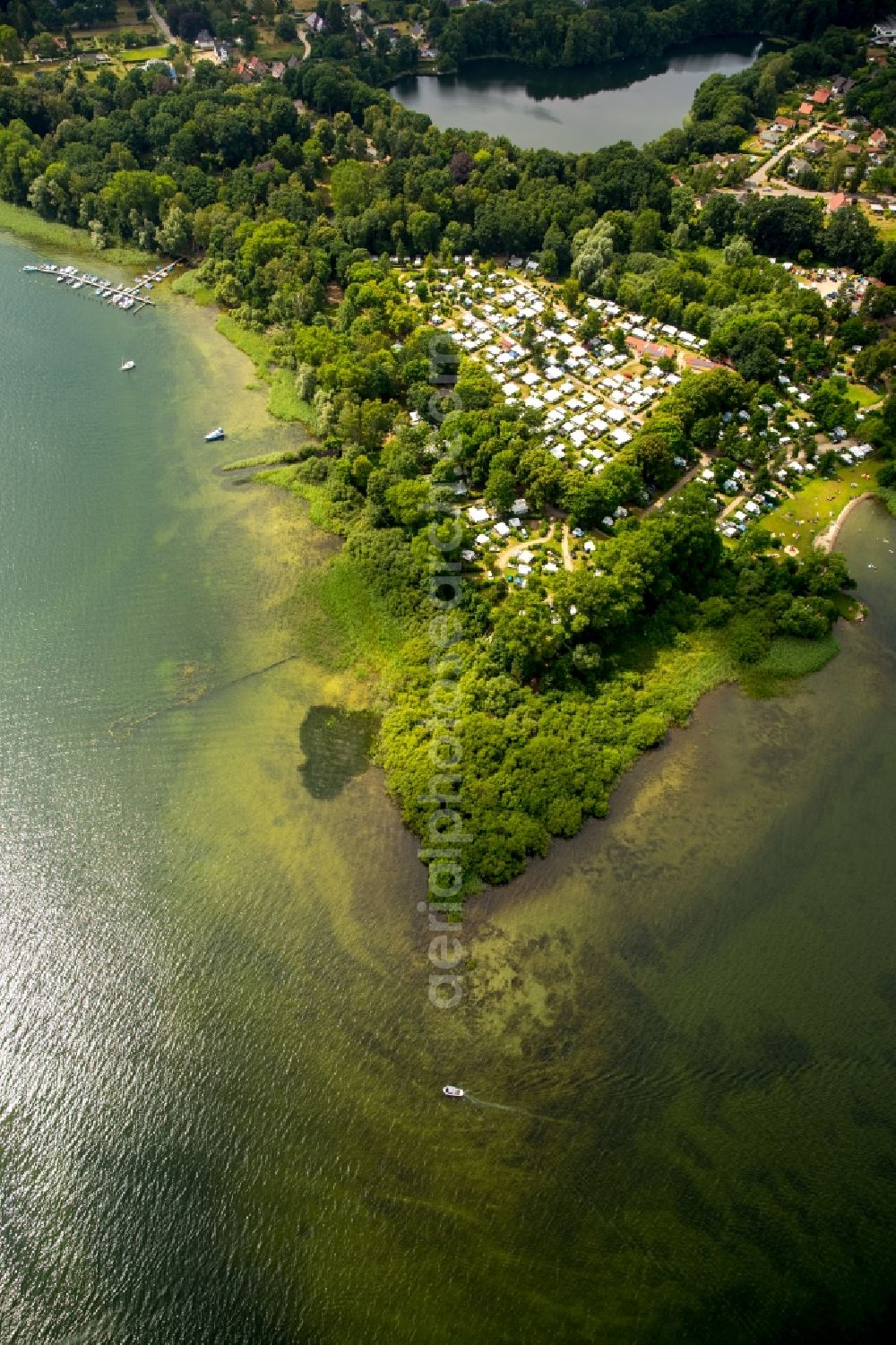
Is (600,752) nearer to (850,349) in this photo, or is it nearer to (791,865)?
(791,865)

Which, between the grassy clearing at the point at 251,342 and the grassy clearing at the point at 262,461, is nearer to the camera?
the grassy clearing at the point at 262,461

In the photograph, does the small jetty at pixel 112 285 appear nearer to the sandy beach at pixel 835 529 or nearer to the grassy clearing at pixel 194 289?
the grassy clearing at pixel 194 289

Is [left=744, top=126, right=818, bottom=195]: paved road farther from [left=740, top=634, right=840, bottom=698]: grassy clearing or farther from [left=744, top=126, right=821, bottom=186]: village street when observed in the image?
[left=740, top=634, right=840, bottom=698]: grassy clearing

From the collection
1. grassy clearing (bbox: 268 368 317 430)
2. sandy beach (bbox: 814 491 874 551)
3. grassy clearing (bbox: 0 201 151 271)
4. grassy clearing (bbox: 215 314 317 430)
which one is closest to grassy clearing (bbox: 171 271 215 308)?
grassy clearing (bbox: 215 314 317 430)

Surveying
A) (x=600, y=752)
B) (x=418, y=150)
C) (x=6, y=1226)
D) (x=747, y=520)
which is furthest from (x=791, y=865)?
(x=418, y=150)

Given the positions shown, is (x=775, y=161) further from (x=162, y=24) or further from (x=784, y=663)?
(x=162, y=24)

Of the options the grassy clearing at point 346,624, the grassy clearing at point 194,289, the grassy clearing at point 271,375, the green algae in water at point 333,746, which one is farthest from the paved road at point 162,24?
the green algae in water at point 333,746

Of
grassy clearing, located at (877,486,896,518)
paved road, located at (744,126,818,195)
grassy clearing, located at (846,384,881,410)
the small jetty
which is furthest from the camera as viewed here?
paved road, located at (744,126,818,195)
